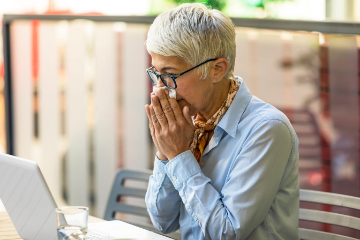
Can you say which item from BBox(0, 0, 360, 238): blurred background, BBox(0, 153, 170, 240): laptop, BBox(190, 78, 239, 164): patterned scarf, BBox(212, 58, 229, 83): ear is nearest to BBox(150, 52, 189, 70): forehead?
BBox(212, 58, 229, 83): ear

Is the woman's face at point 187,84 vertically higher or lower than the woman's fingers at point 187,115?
higher

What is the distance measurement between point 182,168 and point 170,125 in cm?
16

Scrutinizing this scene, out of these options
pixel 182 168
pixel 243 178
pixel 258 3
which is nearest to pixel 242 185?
pixel 243 178

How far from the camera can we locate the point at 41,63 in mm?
3621

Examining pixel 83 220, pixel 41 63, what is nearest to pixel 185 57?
pixel 83 220

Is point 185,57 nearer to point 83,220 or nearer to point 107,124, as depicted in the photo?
point 83,220

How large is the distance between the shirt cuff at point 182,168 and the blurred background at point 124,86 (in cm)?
114

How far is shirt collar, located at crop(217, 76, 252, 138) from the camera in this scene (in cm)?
156

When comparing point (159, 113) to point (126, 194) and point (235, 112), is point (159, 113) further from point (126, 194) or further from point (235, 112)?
point (126, 194)

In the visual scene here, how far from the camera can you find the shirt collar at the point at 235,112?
1.56 m

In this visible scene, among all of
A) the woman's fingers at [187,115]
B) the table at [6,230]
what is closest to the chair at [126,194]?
the table at [6,230]

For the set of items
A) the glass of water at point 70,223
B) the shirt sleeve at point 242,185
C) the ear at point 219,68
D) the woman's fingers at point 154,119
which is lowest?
the shirt sleeve at point 242,185

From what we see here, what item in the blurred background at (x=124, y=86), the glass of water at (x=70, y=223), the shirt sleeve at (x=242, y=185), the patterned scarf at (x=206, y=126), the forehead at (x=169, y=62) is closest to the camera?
the glass of water at (x=70, y=223)

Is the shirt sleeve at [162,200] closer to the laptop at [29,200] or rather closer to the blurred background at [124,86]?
the laptop at [29,200]
